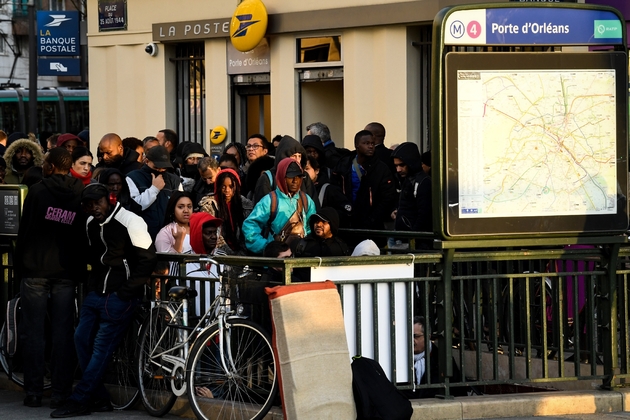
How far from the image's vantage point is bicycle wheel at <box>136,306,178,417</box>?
871cm

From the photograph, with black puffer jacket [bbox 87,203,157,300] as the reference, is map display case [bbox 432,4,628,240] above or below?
above

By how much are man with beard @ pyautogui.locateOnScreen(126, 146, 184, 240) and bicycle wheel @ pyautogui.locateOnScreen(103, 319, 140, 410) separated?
2011 millimetres

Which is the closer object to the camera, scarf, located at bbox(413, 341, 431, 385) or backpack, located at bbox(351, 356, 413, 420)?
backpack, located at bbox(351, 356, 413, 420)

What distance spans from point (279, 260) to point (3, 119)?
108ft

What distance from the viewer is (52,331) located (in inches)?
371

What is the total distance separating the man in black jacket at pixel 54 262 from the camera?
30.6 feet

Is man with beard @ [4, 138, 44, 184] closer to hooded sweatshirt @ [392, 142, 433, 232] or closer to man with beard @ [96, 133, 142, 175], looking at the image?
man with beard @ [96, 133, 142, 175]

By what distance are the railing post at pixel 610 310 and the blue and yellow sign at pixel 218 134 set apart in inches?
475

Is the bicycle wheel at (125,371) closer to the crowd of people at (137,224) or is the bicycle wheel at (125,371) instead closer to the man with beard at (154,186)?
the crowd of people at (137,224)

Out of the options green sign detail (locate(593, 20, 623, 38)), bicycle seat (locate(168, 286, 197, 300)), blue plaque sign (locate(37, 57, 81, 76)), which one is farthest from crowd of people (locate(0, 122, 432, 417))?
blue plaque sign (locate(37, 57, 81, 76))

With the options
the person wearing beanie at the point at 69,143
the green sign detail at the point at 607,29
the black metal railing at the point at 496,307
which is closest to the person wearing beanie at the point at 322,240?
the black metal railing at the point at 496,307

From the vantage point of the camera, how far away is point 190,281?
8.78m

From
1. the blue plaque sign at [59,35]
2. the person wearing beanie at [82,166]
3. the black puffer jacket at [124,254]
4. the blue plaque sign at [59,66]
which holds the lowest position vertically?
the black puffer jacket at [124,254]

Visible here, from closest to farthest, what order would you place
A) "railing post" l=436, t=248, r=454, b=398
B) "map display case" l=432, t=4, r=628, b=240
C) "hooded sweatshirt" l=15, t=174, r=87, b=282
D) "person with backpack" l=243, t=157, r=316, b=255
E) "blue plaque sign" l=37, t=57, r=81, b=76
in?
"map display case" l=432, t=4, r=628, b=240
"railing post" l=436, t=248, r=454, b=398
"hooded sweatshirt" l=15, t=174, r=87, b=282
"person with backpack" l=243, t=157, r=316, b=255
"blue plaque sign" l=37, t=57, r=81, b=76
